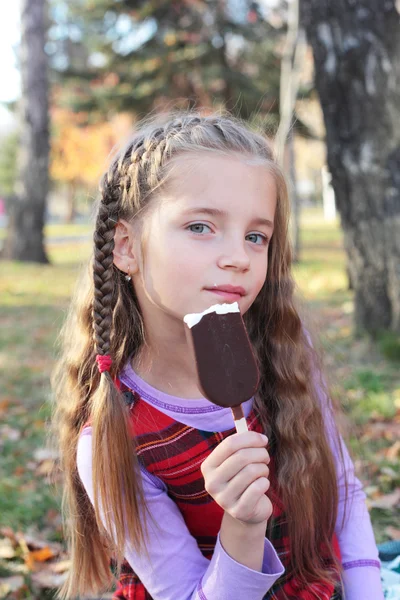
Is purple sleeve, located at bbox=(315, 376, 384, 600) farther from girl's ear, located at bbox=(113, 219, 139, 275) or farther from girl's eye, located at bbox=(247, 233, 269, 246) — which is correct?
girl's ear, located at bbox=(113, 219, 139, 275)

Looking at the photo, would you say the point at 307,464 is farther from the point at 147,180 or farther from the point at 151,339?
the point at 147,180

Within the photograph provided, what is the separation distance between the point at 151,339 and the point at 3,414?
288cm

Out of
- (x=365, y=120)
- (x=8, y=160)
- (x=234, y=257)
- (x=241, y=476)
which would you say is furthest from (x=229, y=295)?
(x=8, y=160)

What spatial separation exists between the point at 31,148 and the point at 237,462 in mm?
11965

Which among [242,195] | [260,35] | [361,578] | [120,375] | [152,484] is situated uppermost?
[260,35]

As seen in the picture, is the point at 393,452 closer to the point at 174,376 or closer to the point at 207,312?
the point at 174,376

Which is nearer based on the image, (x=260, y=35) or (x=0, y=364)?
(x=0, y=364)

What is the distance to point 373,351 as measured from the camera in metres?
4.52

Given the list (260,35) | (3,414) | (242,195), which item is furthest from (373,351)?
(260,35)

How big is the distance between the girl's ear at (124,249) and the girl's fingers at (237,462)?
55 cm

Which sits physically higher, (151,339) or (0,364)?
(151,339)

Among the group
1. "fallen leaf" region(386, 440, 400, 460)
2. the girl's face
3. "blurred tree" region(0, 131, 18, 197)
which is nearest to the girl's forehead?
the girl's face

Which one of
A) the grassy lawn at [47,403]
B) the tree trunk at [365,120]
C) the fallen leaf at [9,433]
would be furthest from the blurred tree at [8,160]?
the fallen leaf at [9,433]

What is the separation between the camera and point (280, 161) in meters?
1.94
